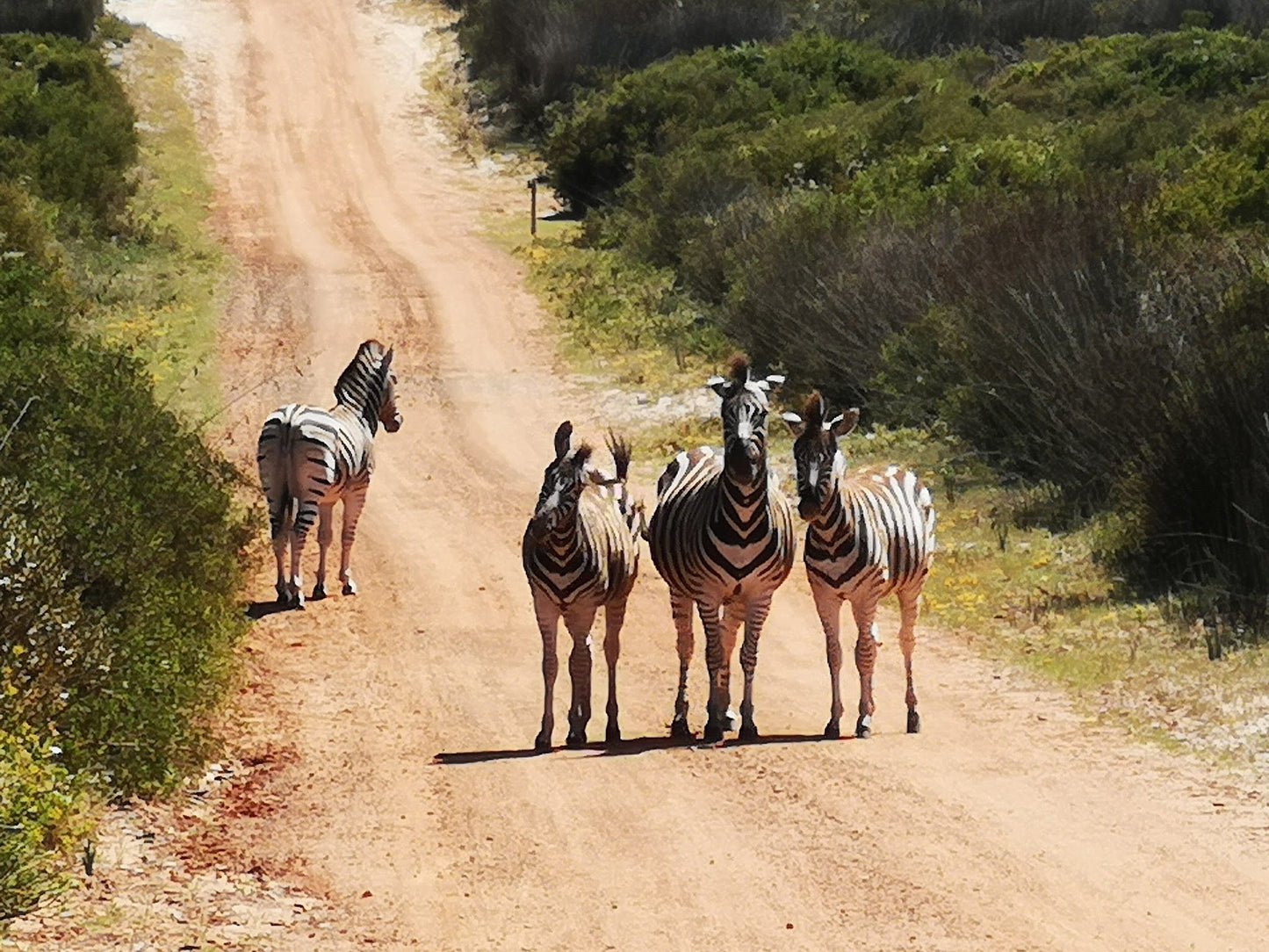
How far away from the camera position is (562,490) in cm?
1321

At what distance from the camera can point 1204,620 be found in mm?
16922

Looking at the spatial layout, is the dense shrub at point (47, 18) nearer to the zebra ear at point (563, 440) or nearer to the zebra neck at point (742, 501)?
the zebra ear at point (563, 440)

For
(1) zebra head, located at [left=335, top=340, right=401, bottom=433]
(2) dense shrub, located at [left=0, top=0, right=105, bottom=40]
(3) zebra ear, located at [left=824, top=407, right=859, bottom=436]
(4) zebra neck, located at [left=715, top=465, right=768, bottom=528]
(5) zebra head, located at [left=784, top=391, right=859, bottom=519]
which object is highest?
(2) dense shrub, located at [left=0, top=0, right=105, bottom=40]

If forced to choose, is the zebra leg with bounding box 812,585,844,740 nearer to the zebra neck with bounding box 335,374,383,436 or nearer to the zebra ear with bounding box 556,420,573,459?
the zebra ear with bounding box 556,420,573,459

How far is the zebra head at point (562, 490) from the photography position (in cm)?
1318

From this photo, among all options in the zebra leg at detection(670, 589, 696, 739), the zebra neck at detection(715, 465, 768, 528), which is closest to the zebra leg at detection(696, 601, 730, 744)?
the zebra leg at detection(670, 589, 696, 739)

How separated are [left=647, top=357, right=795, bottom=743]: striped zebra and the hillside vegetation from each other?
465 cm

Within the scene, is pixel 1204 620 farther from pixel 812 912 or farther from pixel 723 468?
pixel 812 912

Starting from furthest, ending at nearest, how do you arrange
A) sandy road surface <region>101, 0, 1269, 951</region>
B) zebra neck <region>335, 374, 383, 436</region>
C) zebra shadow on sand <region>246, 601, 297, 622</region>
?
zebra neck <region>335, 374, 383, 436</region>
zebra shadow on sand <region>246, 601, 297, 622</region>
sandy road surface <region>101, 0, 1269, 951</region>

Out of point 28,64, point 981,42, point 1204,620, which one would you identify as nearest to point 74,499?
point 1204,620

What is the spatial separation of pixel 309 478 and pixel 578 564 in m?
6.40

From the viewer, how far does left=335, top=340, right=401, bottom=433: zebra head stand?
20625 mm

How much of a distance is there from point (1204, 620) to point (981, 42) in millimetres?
41073

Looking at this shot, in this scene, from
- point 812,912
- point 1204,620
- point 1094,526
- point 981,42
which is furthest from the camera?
point 981,42
